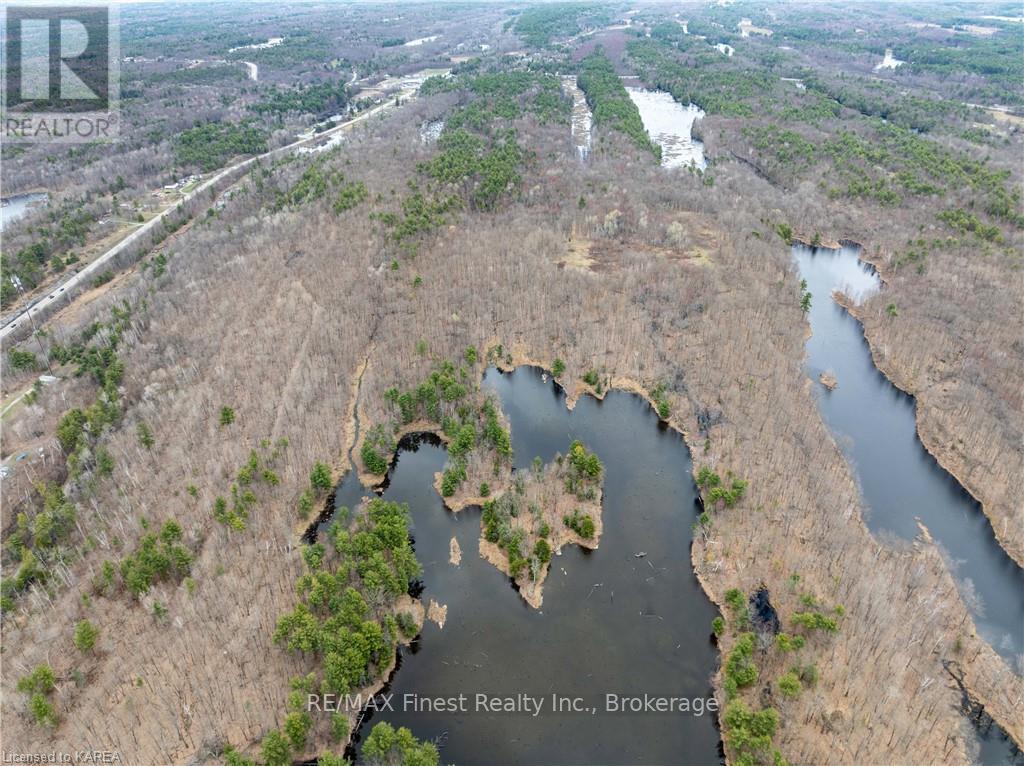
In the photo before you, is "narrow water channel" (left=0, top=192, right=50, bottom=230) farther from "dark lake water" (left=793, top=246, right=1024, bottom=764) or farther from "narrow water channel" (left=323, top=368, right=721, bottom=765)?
"dark lake water" (left=793, top=246, right=1024, bottom=764)

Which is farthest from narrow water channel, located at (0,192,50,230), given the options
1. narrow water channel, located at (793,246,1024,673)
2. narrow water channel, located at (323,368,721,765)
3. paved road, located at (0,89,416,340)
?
narrow water channel, located at (793,246,1024,673)

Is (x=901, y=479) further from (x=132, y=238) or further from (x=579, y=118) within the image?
(x=579, y=118)

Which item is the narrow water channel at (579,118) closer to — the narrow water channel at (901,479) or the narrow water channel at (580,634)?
the narrow water channel at (901,479)

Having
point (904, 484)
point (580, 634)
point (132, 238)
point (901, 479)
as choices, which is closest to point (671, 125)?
point (132, 238)

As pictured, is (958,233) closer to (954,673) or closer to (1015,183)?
(1015,183)

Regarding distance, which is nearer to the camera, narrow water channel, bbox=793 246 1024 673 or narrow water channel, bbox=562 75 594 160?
narrow water channel, bbox=793 246 1024 673

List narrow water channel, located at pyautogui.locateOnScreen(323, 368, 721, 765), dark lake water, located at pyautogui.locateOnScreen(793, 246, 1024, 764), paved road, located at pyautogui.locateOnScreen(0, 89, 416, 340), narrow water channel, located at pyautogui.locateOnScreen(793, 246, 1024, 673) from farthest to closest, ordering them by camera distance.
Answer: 1. paved road, located at pyautogui.locateOnScreen(0, 89, 416, 340)
2. narrow water channel, located at pyautogui.locateOnScreen(793, 246, 1024, 673)
3. dark lake water, located at pyautogui.locateOnScreen(793, 246, 1024, 764)
4. narrow water channel, located at pyautogui.locateOnScreen(323, 368, 721, 765)

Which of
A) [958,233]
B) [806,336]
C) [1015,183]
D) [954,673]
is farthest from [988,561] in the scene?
[1015,183]
